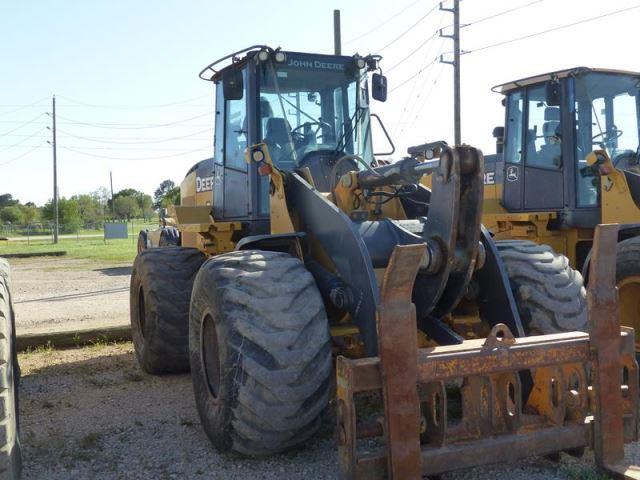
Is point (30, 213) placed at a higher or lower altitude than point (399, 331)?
higher

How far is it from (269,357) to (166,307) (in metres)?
2.70

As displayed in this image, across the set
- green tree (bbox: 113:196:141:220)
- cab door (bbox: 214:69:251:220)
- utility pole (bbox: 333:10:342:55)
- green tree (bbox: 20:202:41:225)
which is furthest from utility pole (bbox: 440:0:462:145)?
green tree (bbox: 113:196:141:220)

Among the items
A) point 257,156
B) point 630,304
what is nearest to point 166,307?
point 257,156

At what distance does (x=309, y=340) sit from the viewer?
3.84 metres

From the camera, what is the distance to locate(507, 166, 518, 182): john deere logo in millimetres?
8773

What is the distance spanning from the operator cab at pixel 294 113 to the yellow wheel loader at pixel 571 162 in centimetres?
280

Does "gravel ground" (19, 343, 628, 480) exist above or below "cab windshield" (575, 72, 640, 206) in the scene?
below

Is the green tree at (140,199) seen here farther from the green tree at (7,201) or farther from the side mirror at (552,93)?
the side mirror at (552,93)

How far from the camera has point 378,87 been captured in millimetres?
6340

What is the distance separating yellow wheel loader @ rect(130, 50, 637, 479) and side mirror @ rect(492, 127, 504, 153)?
4.32m

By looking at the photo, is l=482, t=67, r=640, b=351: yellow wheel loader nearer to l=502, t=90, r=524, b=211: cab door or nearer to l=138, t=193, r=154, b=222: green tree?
l=502, t=90, r=524, b=211: cab door

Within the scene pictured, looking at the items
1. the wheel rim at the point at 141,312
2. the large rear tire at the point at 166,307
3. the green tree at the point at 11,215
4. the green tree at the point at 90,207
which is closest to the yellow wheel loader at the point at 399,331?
the large rear tire at the point at 166,307

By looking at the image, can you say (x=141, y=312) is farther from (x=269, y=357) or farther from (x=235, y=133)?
(x=269, y=357)

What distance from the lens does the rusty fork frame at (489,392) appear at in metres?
3.26
